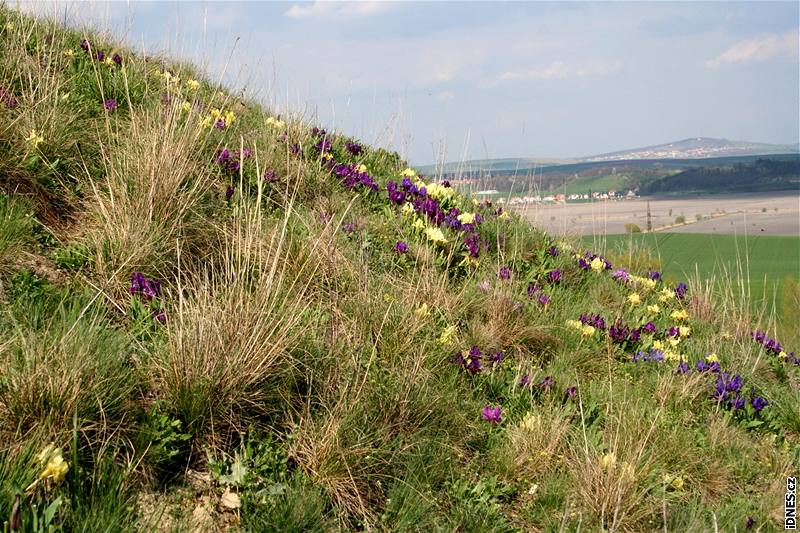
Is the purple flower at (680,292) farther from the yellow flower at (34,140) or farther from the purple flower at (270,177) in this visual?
the yellow flower at (34,140)

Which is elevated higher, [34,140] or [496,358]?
[34,140]

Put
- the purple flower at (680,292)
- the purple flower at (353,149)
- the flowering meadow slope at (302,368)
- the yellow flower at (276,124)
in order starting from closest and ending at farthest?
the flowering meadow slope at (302,368)
the yellow flower at (276,124)
the purple flower at (353,149)
the purple flower at (680,292)

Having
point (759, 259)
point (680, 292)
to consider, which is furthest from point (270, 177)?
point (759, 259)

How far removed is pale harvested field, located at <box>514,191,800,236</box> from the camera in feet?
25.6

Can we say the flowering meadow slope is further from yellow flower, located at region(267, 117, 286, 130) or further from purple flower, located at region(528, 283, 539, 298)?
yellow flower, located at region(267, 117, 286, 130)

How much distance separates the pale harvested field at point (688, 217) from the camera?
781 cm

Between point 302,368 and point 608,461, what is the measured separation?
155 cm

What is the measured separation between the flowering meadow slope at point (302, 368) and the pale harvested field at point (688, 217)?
1.93 metres

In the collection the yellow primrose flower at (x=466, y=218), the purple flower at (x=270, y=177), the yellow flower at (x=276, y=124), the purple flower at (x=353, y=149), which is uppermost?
the yellow flower at (x=276, y=124)

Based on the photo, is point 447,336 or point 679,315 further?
point 679,315

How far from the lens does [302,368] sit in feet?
11.0

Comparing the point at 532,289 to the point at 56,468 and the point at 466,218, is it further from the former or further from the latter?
the point at 56,468

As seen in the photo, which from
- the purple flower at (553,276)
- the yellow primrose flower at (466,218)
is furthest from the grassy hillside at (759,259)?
the yellow primrose flower at (466,218)

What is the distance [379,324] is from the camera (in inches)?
151
